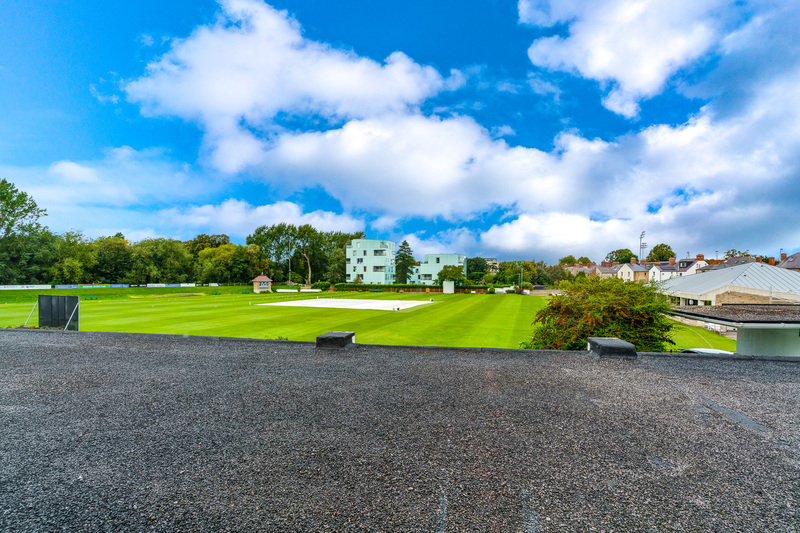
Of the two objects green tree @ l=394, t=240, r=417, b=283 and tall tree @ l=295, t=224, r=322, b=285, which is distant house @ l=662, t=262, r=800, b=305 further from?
tall tree @ l=295, t=224, r=322, b=285

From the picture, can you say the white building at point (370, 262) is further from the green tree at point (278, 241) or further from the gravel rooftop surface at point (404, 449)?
the gravel rooftop surface at point (404, 449)

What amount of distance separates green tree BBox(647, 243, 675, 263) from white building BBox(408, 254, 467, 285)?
70965mm

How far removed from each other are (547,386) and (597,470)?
229cm

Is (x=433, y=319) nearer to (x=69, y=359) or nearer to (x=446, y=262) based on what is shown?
(x=69, y=359)

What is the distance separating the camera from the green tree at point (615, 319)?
7914mm

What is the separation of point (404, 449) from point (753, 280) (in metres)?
23.0

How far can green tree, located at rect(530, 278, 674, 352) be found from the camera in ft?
26.0

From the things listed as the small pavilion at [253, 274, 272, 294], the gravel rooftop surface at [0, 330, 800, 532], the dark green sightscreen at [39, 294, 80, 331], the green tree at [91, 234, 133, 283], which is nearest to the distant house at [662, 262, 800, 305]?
the gravel rooftop surface at [0, 330, 800, 532]

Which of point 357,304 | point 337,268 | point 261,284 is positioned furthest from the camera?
point 337,268

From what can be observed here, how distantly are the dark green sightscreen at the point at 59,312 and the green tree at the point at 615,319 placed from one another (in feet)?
48.7

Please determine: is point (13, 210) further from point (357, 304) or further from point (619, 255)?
point (619, 255)

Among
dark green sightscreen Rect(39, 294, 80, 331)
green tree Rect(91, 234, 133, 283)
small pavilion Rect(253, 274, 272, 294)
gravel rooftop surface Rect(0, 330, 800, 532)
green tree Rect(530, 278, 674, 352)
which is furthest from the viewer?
small pavilion Rect(253, 274, 272, 294)

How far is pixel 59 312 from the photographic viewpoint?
1220cm

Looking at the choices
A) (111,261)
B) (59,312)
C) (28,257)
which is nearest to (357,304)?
(59,312)
